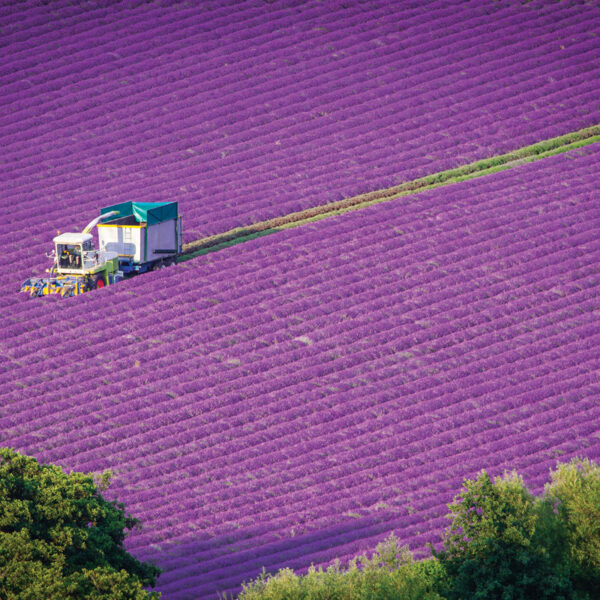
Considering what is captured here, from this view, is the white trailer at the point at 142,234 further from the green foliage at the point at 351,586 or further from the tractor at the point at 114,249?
the green foliage at the point at 351,586

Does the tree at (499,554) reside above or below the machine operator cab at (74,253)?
below

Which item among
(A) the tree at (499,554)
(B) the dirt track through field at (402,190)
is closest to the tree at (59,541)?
(A) the tree at (499,554)

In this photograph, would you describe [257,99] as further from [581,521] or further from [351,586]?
[351,586]

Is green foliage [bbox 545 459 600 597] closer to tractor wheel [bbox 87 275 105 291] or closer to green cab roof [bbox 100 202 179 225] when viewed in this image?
green cab roof [bbox 100 202 179 225]

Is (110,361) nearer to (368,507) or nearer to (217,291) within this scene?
(217,291)

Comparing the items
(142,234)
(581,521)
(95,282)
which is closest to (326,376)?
(142,234)

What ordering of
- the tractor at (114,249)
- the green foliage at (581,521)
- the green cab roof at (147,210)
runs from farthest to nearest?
the green cab roof at (147,210) → the tractor at (114,249) → the green foliage at (581,521)

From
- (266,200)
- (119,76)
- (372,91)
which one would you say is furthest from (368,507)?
(119,76)

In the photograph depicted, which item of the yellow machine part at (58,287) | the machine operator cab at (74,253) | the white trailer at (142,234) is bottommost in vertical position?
Result: the yellow machine part at (58,287)

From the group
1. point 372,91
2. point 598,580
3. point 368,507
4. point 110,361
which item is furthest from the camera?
point 372,91
